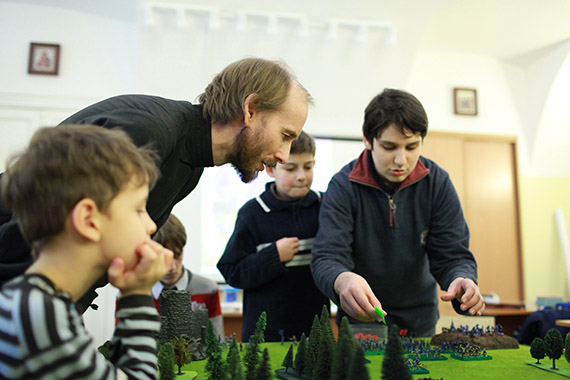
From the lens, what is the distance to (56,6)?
476 centimetres

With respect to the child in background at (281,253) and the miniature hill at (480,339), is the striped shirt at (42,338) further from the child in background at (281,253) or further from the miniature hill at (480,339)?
the child in background at (281,253)

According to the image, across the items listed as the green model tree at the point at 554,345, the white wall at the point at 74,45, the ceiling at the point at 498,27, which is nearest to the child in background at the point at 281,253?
the green model tree at the point at 554,345

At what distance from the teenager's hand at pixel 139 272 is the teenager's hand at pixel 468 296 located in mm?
1102

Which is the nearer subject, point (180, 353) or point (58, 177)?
point (58, 177)

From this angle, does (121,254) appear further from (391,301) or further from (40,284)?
(391,301)

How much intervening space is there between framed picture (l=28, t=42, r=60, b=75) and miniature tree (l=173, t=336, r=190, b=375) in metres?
3.95

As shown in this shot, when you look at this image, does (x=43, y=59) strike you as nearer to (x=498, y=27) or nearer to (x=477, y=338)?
(x=498, y=27)

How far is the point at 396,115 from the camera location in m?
2.12

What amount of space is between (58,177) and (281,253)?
1520mm

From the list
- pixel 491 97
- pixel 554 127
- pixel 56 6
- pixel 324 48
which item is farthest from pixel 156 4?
pixel 554 127

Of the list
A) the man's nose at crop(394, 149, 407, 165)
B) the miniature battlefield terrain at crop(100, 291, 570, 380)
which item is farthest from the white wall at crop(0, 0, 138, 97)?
the miniature battlefield terrain at crop(100, 291, 570, 380)

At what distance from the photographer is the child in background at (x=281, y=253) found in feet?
7.69

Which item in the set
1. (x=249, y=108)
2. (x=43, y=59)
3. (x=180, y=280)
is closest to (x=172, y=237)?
(x=180, y=280)

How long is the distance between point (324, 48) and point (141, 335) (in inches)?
165
